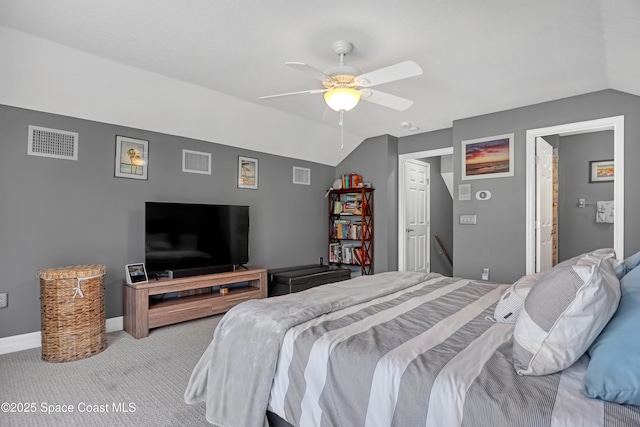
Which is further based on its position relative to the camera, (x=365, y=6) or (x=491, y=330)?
(x=365, y=6)

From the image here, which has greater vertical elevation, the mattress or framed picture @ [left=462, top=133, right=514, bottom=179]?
framed picture @ [left=462, top=133, right=514, bottom=179]

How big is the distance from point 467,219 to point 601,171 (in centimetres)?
217

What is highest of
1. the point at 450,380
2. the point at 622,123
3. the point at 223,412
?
the point at 622,123

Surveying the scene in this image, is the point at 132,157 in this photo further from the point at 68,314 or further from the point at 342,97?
the point at 342,97

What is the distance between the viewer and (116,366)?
2658mm

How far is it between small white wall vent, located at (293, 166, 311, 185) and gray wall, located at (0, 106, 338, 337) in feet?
2.66

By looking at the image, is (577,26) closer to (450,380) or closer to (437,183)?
(450,380)

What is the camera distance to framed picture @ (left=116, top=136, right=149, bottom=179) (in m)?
3.59

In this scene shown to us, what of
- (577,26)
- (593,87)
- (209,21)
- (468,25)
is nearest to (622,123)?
(593,87)

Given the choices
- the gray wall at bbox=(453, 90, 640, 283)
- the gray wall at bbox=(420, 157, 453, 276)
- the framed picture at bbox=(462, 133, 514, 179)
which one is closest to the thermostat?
the gray wall at bbox=(453, 90, 640, 283)

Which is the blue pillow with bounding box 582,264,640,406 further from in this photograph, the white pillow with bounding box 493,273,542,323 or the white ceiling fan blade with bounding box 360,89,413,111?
the white ceiling fan blade with bounding box 360,89,413,111

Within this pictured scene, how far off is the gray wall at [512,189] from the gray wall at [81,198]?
2913 mm

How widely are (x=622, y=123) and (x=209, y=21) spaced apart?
13.0 feet

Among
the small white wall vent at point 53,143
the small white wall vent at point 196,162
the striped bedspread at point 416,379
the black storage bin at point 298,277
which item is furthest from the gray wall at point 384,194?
the small white wall vent at point 53,143
